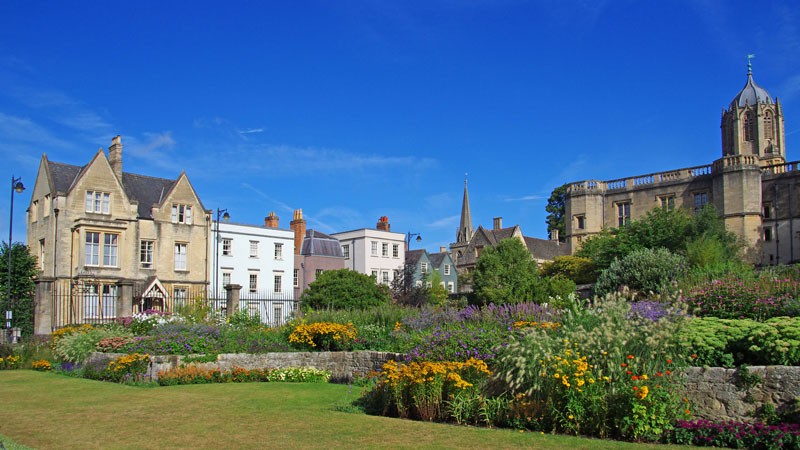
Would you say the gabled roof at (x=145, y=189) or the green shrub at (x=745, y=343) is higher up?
the gabled roof at (x=145, y=189)

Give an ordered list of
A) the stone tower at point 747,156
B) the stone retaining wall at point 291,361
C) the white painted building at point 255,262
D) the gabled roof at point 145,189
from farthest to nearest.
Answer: the stone tower at point 747,156 < the white painted building at point 255,262 < the gabled roof at point 145,189 < the stone retaining wall at point 291,361

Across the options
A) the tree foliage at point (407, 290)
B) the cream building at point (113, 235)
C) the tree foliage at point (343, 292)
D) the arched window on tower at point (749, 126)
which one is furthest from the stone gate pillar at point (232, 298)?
Answer: the arched window on tower at point (749, 126)

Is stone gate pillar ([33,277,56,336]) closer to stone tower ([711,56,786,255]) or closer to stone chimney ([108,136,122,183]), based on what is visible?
stone chimney ([108,136,122,183])

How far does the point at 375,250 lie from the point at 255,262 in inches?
512

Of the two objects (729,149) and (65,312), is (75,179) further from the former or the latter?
(729,149)

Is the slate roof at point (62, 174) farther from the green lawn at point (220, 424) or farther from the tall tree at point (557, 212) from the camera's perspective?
the tall tree at point (557, 212)

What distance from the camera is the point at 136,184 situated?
152ft

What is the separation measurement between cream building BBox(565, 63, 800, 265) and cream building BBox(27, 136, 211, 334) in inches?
1403

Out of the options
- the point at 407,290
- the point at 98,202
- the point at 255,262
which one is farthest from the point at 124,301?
the point at 407,290

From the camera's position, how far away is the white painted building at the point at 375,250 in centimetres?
6053

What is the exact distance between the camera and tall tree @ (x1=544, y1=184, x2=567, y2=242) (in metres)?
81.8

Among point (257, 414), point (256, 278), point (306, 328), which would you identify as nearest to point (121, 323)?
point (306, 328)

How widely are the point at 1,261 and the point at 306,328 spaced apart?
29251 millimetres

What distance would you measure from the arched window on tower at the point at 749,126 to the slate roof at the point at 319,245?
1568 inches
